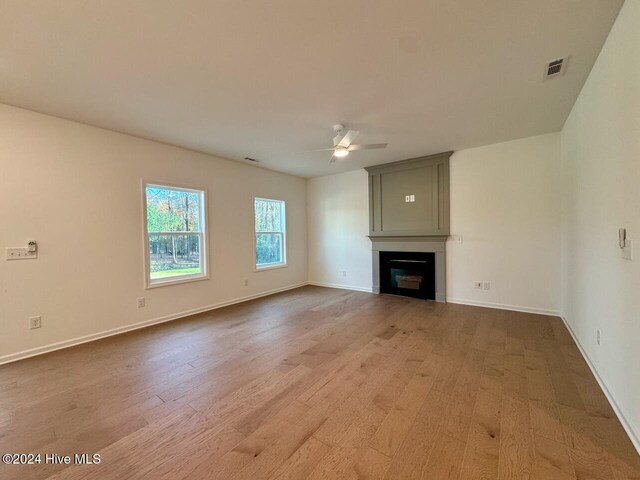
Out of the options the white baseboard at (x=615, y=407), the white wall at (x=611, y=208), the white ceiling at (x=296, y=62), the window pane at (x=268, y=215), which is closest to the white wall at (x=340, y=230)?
the window pane at (x=268, y=215)

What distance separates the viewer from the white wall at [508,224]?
376 cm

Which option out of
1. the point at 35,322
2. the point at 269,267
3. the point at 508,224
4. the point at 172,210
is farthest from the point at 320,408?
the point at 508,224

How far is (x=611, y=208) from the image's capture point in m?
Result: 1.86

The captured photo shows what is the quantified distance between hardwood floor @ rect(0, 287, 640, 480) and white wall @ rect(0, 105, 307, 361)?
17.9 inches

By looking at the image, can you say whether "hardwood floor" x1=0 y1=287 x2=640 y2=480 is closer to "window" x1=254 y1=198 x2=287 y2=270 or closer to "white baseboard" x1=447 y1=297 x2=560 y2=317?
"white baseboard" x1=447 y1=297 x2=560 y2=317

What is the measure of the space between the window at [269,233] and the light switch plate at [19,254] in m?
3.07

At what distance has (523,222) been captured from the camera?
3934 mm

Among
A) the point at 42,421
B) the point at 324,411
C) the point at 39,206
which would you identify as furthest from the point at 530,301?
the point at 39,206

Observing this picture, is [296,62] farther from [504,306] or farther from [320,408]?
[504,306]

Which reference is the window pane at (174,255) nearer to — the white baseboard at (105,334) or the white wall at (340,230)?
the white baseboard at (105,334)

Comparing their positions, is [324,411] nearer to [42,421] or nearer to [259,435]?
[259,435]

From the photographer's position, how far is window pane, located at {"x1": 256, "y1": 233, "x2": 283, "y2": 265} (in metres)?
5.39

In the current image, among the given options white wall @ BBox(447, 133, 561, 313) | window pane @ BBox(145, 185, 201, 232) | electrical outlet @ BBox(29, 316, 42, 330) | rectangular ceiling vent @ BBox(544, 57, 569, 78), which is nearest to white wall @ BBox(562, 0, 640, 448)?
rectangular ceiling vent @ BBox(544, 57, 569, 78)

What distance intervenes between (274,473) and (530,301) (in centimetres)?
423
